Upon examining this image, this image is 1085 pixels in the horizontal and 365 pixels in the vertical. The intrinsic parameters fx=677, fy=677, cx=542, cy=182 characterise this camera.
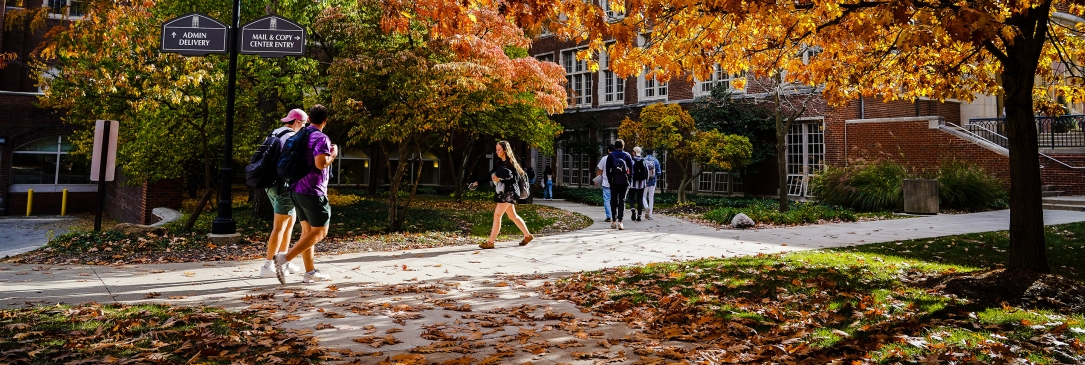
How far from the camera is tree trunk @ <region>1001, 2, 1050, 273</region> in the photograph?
19.1ft

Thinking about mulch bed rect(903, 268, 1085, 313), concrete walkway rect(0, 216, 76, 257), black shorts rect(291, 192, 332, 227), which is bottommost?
concrete walkway rect(0, 216, 76, 257)

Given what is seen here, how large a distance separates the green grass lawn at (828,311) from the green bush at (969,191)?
8646 mm

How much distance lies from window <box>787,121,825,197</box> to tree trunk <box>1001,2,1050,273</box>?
53.3 feet

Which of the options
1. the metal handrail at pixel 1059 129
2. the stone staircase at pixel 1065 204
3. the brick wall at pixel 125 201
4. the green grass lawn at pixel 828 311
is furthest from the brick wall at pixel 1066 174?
the brick wall at pixel 125 201

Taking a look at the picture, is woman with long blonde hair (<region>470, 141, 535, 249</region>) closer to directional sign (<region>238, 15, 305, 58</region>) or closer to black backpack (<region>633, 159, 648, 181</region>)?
directional sign (<region>238, 15, 305, 58</region>)

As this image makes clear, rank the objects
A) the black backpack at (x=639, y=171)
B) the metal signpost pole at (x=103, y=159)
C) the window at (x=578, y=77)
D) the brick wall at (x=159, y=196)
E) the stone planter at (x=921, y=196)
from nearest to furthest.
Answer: the metal signpost pole at (x=103, y=159) → the black backpack at (x=639, y=171) → the stone planter at (x=921, y=196) → the brick wall at (x=159, y=196) → the window at (x=578, y=77)

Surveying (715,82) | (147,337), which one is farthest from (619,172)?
(715,82)

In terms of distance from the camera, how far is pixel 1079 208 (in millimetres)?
15180

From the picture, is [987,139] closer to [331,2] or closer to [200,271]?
[331,2]

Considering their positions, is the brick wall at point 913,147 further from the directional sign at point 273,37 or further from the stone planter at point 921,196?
the directional sign at point 273,37

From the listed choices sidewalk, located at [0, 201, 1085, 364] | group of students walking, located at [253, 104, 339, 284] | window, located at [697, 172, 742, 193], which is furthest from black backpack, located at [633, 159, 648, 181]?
window, located at [697, 172, 742, 193]

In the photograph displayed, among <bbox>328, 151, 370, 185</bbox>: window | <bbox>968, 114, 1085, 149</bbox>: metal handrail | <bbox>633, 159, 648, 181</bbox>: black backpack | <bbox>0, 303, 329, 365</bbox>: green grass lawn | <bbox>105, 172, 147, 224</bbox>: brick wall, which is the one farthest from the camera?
<bbox>328, 151, 370, 185</bbox>: window

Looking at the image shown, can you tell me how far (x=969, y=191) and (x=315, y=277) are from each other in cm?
1548

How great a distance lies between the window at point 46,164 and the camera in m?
23.7
